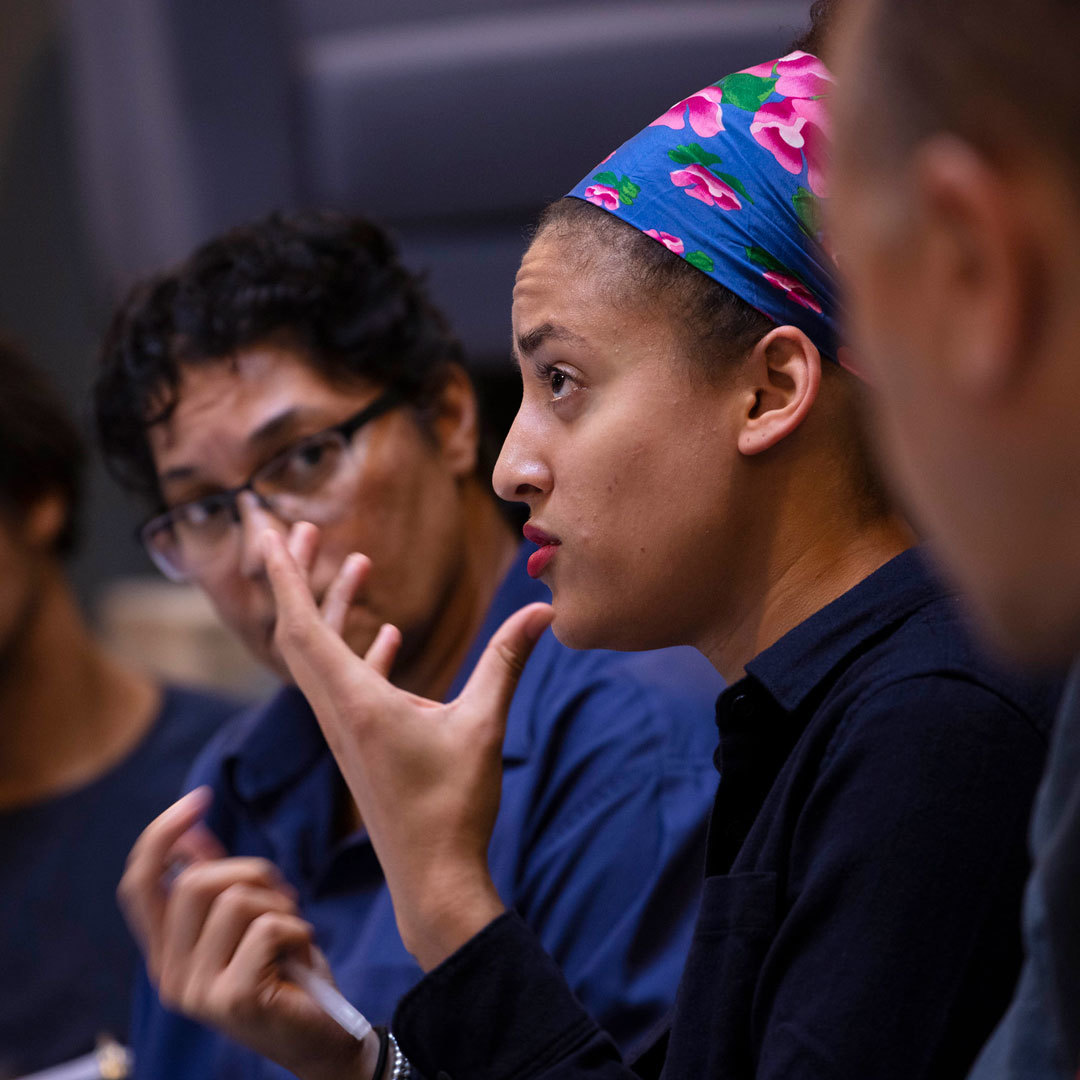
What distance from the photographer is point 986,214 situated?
0.38 meters

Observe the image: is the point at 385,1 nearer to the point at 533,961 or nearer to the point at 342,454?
the point at 342,454

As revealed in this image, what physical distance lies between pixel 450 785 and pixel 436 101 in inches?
52.1

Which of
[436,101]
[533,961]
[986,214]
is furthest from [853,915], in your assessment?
[436,101]

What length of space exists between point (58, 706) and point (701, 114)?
1.23 metres

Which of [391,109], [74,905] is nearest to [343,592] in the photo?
[74,905]

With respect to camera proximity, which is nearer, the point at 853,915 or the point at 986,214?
the point at 986,214

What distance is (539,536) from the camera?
28.5 inches

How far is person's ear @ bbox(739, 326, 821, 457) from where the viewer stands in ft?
2.19

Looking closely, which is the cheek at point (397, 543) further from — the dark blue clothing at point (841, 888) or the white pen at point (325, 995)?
the dark blue clothing at point (841, 888)

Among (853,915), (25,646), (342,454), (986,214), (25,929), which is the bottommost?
(25,929)

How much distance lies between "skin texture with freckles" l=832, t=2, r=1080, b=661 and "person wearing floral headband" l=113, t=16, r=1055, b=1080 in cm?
16

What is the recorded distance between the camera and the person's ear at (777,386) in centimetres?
67

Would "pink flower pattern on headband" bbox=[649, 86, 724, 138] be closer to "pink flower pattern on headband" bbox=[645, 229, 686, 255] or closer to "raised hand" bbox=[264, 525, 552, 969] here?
"pink flower pattern on headband" bbox=[645, 229, 686, 255]

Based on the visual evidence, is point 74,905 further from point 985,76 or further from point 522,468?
point 985,76
